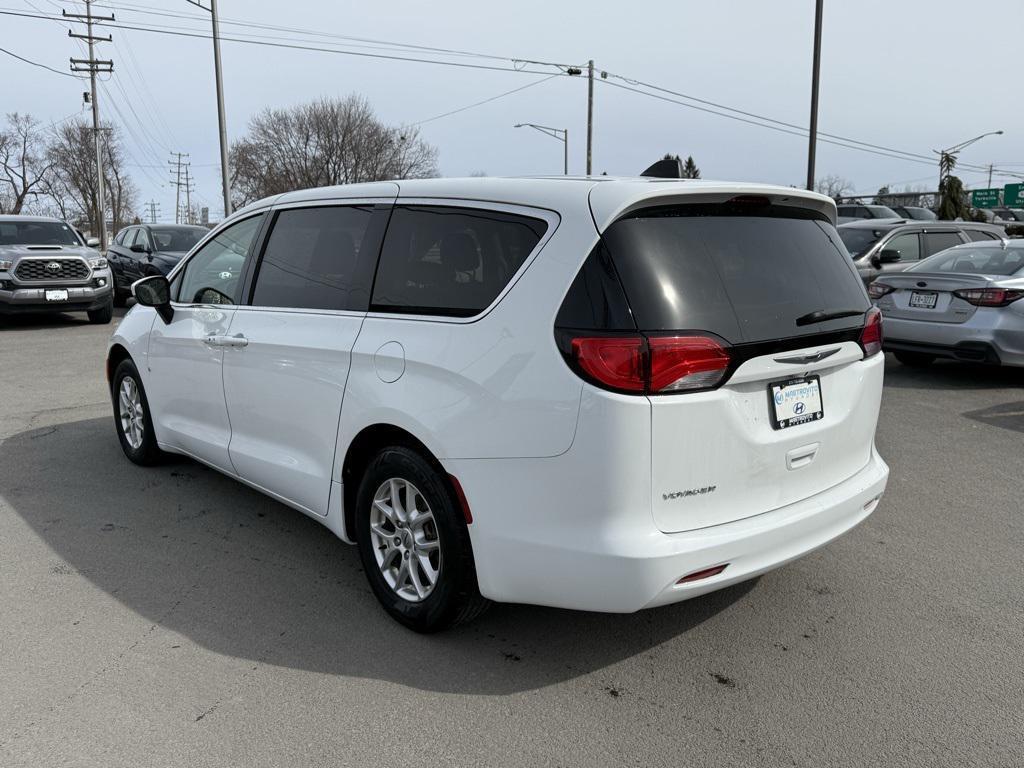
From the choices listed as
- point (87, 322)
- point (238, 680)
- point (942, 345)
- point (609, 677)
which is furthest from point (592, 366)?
point (87, 322)

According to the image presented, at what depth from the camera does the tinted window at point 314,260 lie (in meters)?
3.73

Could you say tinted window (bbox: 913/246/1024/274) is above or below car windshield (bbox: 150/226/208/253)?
below

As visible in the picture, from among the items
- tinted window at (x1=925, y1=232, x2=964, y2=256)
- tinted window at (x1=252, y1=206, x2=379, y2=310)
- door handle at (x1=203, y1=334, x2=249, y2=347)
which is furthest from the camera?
tinted window at (x1=925, y1=232, x2=964, y2=256)

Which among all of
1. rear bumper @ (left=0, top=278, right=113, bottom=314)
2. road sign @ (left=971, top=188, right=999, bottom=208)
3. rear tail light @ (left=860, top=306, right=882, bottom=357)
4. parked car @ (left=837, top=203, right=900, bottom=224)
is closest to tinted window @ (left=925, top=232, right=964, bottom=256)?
rear tail light @ (left=860, top=306, right=882, bottom=357)

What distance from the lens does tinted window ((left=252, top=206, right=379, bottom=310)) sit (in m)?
3.73

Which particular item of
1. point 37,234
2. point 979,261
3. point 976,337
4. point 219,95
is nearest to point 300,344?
point 976,337

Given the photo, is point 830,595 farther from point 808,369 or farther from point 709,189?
point 709,189

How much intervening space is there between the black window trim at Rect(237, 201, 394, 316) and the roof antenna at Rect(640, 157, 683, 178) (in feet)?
3.93

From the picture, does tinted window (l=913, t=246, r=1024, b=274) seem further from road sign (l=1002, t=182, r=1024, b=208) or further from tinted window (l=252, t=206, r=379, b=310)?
road sign (l=1002, t=182, r=1024, b=208)

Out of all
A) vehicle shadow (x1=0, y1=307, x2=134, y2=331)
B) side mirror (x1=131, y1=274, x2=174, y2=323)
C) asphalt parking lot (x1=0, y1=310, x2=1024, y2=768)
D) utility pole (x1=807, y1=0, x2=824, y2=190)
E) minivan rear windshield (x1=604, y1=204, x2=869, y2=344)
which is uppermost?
utility pole (x1=807, y1=0, x2=824, y2=190)

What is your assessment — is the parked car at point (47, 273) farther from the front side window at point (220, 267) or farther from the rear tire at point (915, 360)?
the rear tire at point (915, 360)

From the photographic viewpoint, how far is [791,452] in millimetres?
3014

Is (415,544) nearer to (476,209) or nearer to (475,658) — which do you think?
(475,658)

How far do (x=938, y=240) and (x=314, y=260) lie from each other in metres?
11.6
